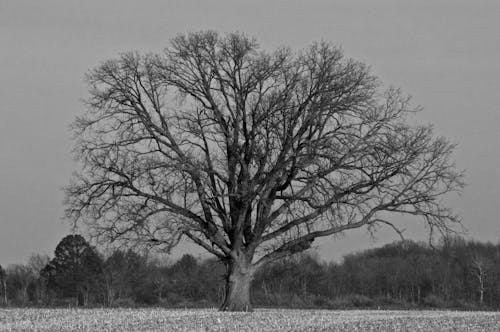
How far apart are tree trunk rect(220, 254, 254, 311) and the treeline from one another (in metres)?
11.5

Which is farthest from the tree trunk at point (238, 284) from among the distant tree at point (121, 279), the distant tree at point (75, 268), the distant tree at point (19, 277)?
the distant tree at point (19, 277)

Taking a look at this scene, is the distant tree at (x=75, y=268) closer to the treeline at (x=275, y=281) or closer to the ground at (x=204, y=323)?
the treeline at (x=275, y=281)

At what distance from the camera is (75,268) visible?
237 ft

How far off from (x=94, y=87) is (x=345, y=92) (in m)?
10.2

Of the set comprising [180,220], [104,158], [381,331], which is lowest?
[381,331]

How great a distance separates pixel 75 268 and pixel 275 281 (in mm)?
16721

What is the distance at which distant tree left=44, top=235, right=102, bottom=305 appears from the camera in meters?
69.7

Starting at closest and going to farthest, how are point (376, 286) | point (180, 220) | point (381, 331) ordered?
1. point (381, 331)
2. point (180, 220)
3. point (376, 286)

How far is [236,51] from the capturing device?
37.1 meters

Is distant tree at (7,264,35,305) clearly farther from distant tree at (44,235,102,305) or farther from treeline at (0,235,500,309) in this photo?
distant tree at (44,235,102,305)

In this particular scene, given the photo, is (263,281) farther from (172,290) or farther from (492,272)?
(492,272)

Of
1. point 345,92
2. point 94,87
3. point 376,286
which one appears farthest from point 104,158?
point 376,286

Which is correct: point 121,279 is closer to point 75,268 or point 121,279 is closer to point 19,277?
point 75,268

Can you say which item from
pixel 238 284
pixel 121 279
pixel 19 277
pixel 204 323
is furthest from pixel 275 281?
pixel 204 323
